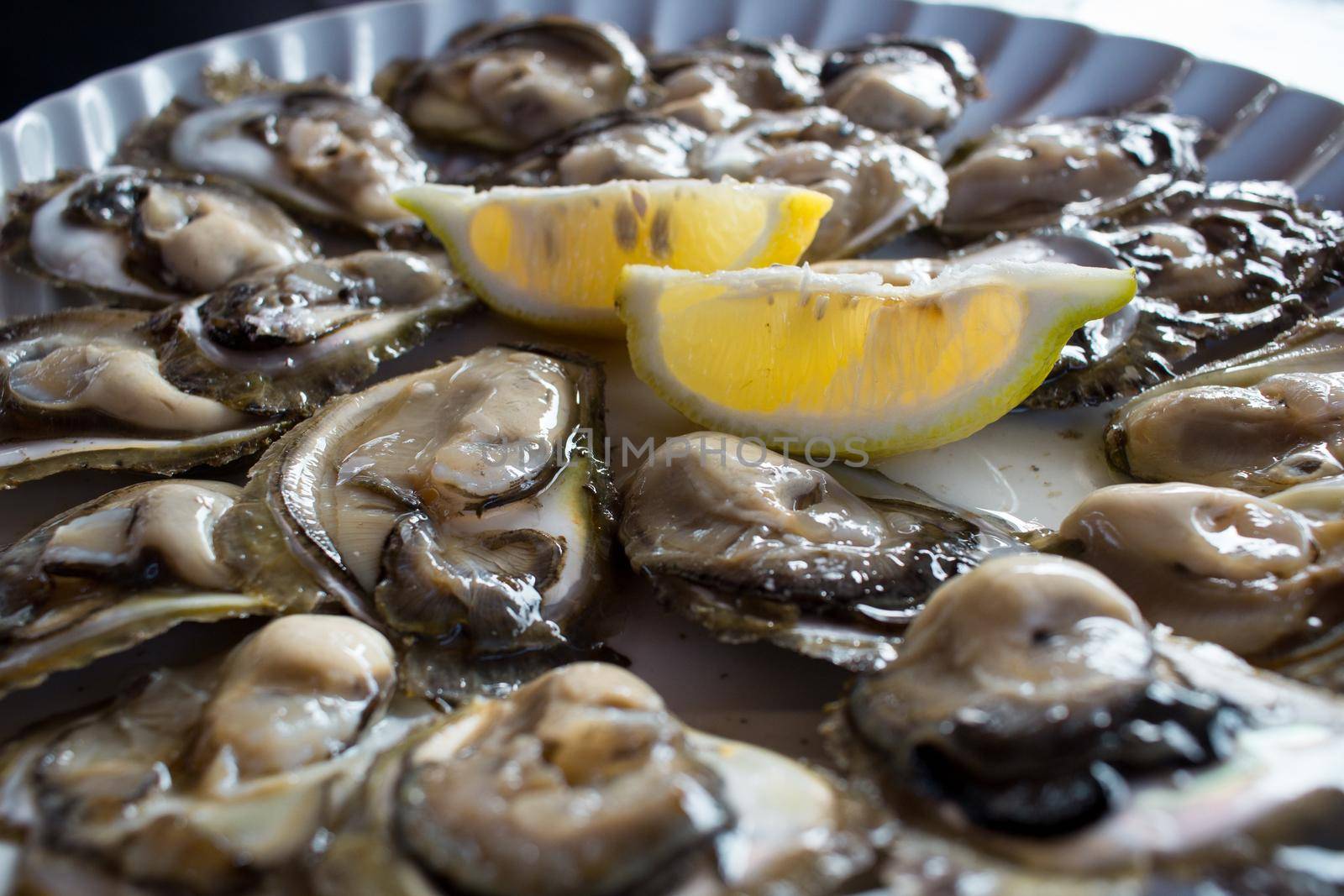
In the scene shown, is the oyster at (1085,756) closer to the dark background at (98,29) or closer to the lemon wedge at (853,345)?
the lemon wedge at (853,345)

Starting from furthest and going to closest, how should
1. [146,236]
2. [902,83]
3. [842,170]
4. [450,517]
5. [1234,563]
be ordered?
[902,83]
[842,170]
[146,236]
[450,517]
[1234,563]

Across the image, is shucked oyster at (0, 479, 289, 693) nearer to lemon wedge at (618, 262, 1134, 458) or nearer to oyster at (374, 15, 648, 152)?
lemon wedge at (618, 262, 1134, 458)

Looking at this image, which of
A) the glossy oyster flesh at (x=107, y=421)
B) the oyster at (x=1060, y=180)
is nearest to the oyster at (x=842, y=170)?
the oyster at (x=1060, y=180)

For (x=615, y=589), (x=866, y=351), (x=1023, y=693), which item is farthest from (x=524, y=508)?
(x=1023, y=693)

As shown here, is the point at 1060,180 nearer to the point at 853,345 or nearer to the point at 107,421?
the point at 853,345

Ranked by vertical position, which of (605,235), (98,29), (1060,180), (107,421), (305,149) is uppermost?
(1060,180)

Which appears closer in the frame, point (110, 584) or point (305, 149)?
point (110, 584)

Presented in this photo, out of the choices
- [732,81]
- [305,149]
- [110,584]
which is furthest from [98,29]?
[110,584]
